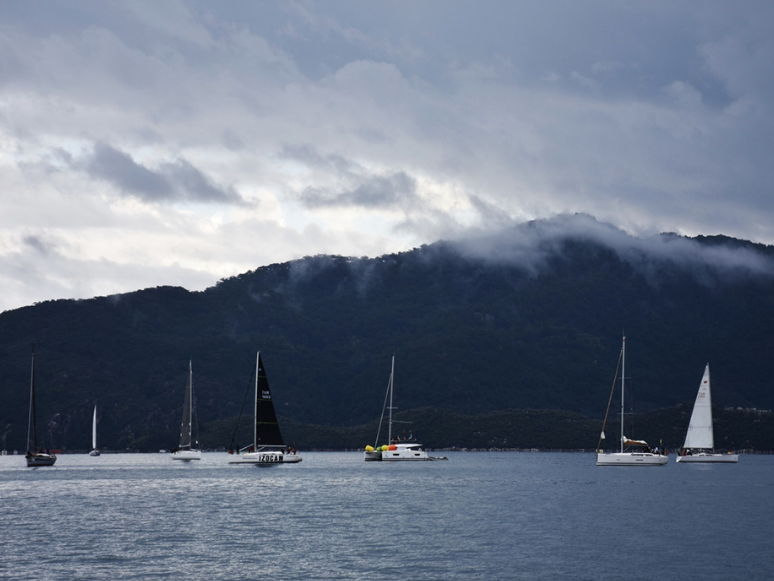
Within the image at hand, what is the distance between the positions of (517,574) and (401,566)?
622 centimetres

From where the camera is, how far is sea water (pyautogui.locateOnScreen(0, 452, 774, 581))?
50938mm

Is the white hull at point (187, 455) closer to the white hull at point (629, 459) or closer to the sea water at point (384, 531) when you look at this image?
the sea water at point (384, 531)

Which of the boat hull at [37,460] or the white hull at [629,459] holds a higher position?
the boat hull at [37,460]

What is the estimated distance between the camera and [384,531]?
65875 millimetres

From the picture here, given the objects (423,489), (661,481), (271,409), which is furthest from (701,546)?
(271,409)

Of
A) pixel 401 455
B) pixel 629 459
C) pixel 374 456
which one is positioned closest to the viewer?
pixel 629 459

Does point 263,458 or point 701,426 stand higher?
point 701,426

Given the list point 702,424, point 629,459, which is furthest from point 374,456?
point 702,424

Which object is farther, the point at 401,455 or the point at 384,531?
the point at 401,455

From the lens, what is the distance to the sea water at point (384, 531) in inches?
2005

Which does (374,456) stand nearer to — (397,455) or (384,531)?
(397,455)

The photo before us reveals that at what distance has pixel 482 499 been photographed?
299 feet

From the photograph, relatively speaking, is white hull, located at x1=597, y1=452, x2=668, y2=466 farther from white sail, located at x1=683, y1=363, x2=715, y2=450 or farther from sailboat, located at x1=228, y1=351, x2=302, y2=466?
sailboat, located at x1=228, y1=351, x2=302, y2=466

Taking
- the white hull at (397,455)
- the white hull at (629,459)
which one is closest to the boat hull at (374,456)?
the white hull at (397,455)
